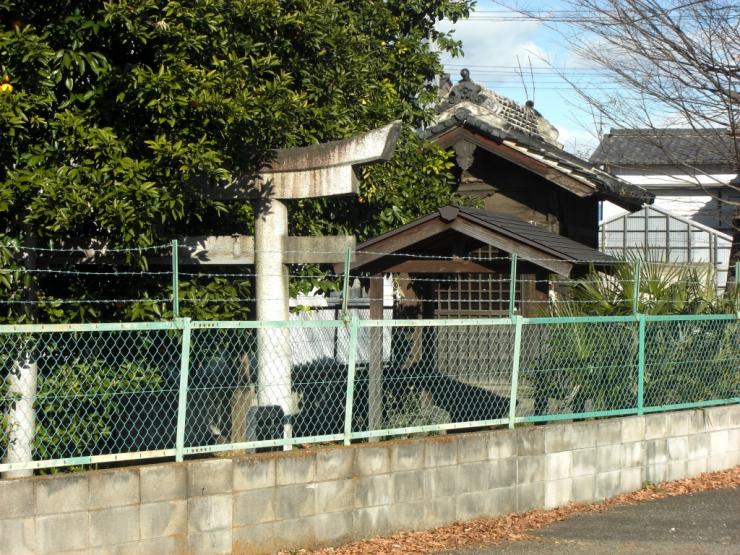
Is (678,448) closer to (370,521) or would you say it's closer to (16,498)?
(370,521)

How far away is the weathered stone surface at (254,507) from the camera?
7262 mm

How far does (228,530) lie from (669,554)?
3.29m

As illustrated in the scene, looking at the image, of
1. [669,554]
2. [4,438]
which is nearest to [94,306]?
[4,438]

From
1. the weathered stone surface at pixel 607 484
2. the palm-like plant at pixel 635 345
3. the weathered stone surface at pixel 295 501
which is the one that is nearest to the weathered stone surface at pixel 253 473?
the weathered stone surface at pixel 295 501

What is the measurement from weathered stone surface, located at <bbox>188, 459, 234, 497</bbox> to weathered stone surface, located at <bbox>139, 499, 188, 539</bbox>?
0.13 meters

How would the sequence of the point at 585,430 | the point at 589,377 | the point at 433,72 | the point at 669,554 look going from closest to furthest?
the point at 669,554 < the point at 585,430 < the point at 589,377 < the point at 433,72

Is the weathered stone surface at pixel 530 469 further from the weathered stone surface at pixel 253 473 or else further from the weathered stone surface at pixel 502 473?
the weathered stone surface at pixel 253 473

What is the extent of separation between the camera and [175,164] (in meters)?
8.17

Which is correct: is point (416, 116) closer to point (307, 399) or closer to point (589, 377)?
point (589, 377)

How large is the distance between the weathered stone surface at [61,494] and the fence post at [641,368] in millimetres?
5996

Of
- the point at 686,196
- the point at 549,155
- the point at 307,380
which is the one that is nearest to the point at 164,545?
the point at 307,380

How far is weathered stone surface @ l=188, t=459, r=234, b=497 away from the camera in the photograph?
7.07 m

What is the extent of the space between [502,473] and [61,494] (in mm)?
3896

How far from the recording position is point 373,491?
26.2ft
